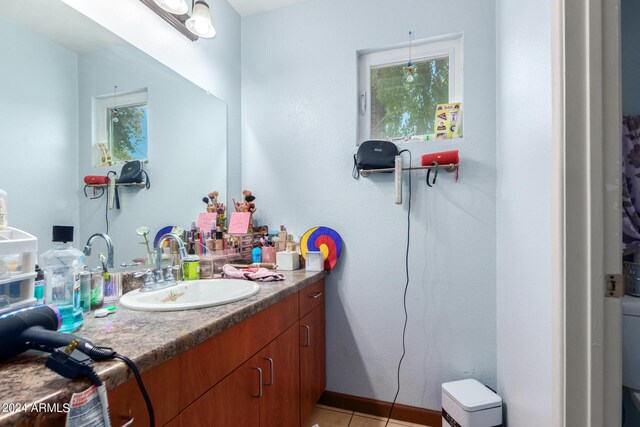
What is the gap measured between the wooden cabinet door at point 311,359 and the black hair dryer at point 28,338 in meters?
1.05

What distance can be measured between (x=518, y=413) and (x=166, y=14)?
7.54ft

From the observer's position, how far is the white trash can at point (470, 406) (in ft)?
4.53

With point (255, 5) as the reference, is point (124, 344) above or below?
below

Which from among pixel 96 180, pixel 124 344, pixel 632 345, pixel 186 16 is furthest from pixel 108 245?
pixel 632 345

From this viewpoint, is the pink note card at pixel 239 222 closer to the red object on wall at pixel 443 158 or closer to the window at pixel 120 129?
the window at pixel 120 129

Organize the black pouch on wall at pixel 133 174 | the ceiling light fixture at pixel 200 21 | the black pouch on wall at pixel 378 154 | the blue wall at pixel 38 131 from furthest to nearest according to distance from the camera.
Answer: the black pouch on wall at pixel 378 154, the ceiling light fixture at pixel 200 21, the black pouch on wall at pixel 133 174, the blue wall at pixel 38 131

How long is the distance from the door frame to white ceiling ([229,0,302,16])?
1717 mm

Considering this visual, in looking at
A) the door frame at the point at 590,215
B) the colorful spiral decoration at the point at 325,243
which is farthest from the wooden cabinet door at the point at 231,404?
the door frame at the point at 590,215

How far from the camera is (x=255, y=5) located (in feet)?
6.58

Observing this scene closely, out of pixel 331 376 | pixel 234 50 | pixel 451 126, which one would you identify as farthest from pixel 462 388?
pixel 234 50

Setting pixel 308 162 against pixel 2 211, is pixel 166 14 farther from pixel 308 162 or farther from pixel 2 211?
pixel 2 211

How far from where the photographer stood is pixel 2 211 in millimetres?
816

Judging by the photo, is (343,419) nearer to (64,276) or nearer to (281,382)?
(281,382)

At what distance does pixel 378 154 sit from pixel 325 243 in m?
0.60
